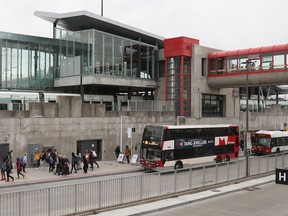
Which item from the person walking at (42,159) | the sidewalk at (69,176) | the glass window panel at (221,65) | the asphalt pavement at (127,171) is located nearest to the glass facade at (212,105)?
the glass window panel at (221,65)

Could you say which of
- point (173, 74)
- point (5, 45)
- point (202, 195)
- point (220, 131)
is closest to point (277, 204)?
point (202, 195)

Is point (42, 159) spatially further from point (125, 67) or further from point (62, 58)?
point (125, 67)

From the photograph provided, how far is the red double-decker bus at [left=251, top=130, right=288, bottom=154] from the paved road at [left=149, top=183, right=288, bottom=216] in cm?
2182

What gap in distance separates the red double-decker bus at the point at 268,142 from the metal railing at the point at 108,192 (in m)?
20.2

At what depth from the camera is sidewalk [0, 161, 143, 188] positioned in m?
22.9

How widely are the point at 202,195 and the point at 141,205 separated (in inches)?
159

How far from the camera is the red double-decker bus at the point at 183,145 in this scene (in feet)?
91.0

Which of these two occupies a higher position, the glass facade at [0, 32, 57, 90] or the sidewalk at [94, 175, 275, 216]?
the glass facade at [0, 32, 57, 90]

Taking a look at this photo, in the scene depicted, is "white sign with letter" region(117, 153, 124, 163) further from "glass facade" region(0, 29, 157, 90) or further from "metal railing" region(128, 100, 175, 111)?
"glass facade" region(0, 29, 157, 90)

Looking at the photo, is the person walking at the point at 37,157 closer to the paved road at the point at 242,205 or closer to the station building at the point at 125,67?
the station building at the point at 125,67

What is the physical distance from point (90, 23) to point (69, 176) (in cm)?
2371

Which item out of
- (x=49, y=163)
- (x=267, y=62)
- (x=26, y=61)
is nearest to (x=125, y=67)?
(x=26, y=61)

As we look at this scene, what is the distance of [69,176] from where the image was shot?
2530 centimetres

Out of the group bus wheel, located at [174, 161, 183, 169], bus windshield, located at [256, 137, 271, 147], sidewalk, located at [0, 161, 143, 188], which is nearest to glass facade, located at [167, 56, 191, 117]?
bus windshield, located at [256, 137, 271, 147]
